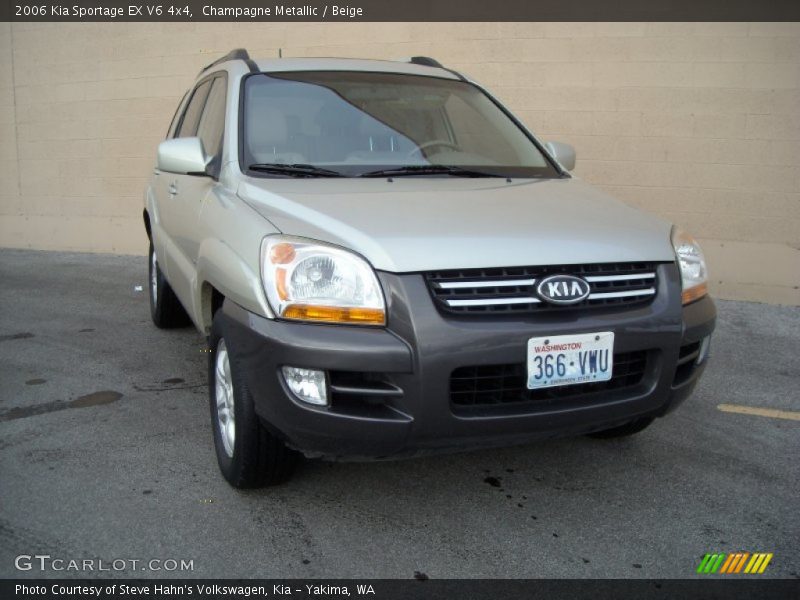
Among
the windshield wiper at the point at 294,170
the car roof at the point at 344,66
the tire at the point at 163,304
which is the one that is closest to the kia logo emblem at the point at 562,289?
the windshield wiper at the point at 294,170

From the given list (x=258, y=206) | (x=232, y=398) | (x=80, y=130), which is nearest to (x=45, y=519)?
(x=232, y=398)

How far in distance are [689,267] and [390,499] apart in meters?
1.47

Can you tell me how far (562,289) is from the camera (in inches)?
102

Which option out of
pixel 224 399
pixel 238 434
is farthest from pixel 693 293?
pixel 224 399

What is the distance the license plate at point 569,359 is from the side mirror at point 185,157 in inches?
68.3

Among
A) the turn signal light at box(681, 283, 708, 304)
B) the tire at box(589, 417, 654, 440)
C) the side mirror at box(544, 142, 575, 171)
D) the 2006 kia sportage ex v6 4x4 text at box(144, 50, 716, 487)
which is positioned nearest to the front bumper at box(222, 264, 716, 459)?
the 2006 kia sportage ex v6 4x4 text at box(144, 50, 716, 487)

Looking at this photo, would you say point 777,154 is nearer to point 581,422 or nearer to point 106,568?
point 581,422

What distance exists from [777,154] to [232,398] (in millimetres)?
5734

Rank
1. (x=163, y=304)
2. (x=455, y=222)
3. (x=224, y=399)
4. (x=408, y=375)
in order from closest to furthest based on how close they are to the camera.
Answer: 1. (x=408, y=375)
2. (x=455, y=222)
3. (x=224, y=399)
4. (x=163, y=304)

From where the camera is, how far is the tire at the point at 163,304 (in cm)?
541

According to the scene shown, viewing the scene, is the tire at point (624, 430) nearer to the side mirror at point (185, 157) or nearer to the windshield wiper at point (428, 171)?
the windshield wiper at point (428, 171)

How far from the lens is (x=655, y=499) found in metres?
3.07

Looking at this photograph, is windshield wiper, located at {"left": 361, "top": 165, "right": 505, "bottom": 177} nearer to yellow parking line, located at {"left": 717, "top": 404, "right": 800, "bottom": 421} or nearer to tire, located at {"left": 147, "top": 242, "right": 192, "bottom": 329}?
yellow parking line, located at {"left": 717, "top": 404, "right": 800, "bottom": 421}
